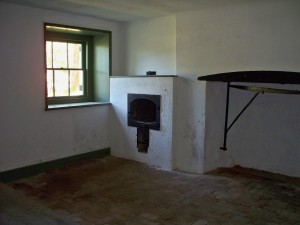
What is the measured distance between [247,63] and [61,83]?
8.72ft

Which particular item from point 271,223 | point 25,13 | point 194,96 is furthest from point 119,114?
point 271,223

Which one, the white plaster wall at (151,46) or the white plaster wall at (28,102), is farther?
the white plaster wall at (151,46)

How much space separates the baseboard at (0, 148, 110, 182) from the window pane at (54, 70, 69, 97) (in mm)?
970

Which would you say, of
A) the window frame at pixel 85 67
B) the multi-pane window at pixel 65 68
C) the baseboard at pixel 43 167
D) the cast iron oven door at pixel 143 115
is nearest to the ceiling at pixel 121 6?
the window frame at pixel 85 67

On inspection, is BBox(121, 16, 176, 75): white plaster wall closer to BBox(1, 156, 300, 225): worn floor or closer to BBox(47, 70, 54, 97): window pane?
BBox(47, 70, 54, 97): window pane

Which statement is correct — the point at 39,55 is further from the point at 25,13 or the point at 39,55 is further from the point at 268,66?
the point at 268,66

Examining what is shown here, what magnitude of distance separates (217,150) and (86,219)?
2174mm

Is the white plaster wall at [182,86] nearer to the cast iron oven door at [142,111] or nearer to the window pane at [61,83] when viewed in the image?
the cast iron oven door at [142,111]

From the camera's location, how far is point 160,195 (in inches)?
135

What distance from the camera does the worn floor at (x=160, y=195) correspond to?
2898 mm

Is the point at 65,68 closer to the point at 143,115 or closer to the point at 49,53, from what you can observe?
the point at 49,53

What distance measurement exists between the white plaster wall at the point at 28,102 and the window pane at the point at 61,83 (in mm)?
408

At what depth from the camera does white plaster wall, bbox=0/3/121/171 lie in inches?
148

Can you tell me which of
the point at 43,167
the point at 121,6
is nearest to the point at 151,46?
the point at 121,6
